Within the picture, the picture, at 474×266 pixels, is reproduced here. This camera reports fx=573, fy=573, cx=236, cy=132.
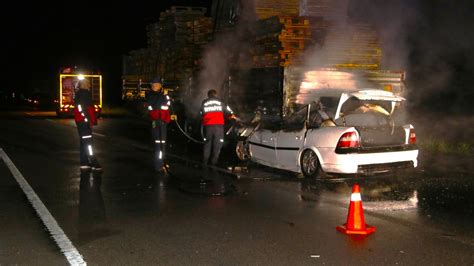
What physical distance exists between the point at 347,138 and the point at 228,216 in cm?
280

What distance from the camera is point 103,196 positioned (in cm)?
793

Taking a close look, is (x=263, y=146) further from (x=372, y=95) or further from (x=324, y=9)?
(x=324, y=9)

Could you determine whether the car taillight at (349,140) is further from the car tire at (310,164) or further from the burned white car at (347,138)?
the car tire at (310,164)

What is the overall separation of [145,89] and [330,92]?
9.85 m

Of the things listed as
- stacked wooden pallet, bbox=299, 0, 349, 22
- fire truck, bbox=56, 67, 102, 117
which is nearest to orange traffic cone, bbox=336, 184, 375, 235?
stacked wooden pallet, bbox=299, 0, 349, 22

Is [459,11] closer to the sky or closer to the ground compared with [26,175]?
closer to the sky

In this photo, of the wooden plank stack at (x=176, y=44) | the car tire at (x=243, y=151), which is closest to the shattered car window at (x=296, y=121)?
the car tire at (x=243, y=151)

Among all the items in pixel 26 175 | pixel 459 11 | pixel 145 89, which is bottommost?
pixel 26 175

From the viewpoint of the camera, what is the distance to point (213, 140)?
10977 mm

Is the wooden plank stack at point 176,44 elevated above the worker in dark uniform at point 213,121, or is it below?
above

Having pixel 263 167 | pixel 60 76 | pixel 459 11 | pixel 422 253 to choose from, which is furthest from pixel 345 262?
pixel 60 76

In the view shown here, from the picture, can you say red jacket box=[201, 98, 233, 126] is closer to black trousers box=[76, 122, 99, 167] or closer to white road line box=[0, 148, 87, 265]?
black trousers box=[76, 122, 99, 167]

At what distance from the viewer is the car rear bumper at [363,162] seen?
873 cm

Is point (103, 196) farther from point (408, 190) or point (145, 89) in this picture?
point (145, 89)
